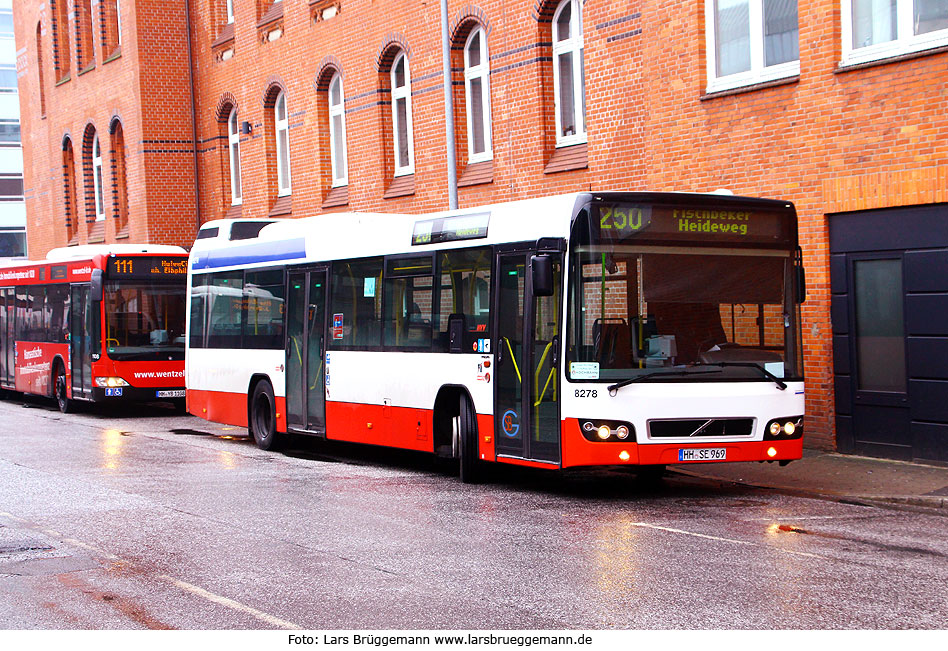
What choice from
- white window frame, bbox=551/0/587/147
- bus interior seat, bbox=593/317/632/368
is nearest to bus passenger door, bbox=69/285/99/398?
white window frame, bbox=551/0/587/147

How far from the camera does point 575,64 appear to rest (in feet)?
64.0

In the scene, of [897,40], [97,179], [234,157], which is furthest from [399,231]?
[97,179]

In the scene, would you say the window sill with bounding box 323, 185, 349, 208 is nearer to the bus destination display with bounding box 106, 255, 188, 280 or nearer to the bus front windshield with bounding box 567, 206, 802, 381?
the bus destination display with bounding box 106, 255, 188, 280

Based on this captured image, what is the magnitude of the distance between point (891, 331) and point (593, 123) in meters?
5.97

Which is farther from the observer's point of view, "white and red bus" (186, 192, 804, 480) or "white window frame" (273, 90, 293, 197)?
"white window frame" (273, 90, 293, 197)

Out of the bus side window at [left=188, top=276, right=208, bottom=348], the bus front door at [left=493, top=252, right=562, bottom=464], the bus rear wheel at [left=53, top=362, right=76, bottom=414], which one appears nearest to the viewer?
the bus front door at [left=493, top=252, right=562, bottom=464]

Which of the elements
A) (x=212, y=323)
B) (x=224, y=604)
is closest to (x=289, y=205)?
(x=212, y=323)

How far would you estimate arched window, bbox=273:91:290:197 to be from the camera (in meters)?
28.5

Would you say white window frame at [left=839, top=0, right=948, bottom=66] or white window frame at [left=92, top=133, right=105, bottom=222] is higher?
white window frame at [left=92, top=133, right=105, bottom=222]

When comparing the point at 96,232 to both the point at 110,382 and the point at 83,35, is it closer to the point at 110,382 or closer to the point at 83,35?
the point at 83,35

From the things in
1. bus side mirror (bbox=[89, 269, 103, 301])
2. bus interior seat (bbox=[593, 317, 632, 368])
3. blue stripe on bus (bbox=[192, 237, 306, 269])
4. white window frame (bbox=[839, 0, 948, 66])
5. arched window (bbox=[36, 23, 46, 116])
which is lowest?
bus interior seat (bbox=[593, 317, 632, 368])

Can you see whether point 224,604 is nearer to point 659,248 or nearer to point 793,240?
point 659,248

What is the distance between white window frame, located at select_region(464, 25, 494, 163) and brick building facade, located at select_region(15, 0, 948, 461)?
1.8 inches

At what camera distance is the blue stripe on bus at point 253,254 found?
16.1m
